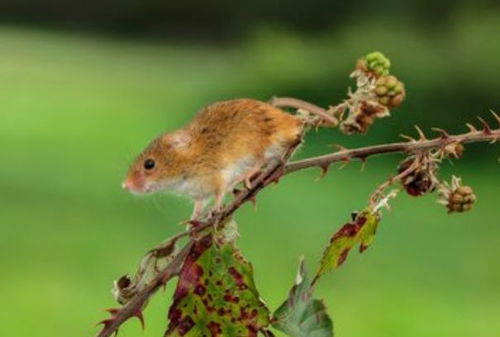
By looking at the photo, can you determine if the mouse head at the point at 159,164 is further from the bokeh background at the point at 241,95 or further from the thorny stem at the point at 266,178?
the bokeh background at the point at 241,95

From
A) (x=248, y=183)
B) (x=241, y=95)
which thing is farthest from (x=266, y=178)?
(x=241, y=95)

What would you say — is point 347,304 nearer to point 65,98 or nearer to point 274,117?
point 65,98

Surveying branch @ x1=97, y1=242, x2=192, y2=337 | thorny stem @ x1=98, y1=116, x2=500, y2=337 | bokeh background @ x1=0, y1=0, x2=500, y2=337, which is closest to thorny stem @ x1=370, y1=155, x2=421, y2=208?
thorny stem @ x1=98, y1=116, x2=500, y2=337

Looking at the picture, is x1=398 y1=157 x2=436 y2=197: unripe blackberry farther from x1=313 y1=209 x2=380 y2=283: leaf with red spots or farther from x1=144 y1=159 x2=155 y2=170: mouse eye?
x1=144 y1=159 x2=155 y2=170: mouse eye

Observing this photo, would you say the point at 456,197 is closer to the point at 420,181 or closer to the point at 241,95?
the point at 420,181

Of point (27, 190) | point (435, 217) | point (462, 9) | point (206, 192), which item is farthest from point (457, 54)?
point (206, 192)

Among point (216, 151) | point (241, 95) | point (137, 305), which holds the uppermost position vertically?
point (241, 95)
